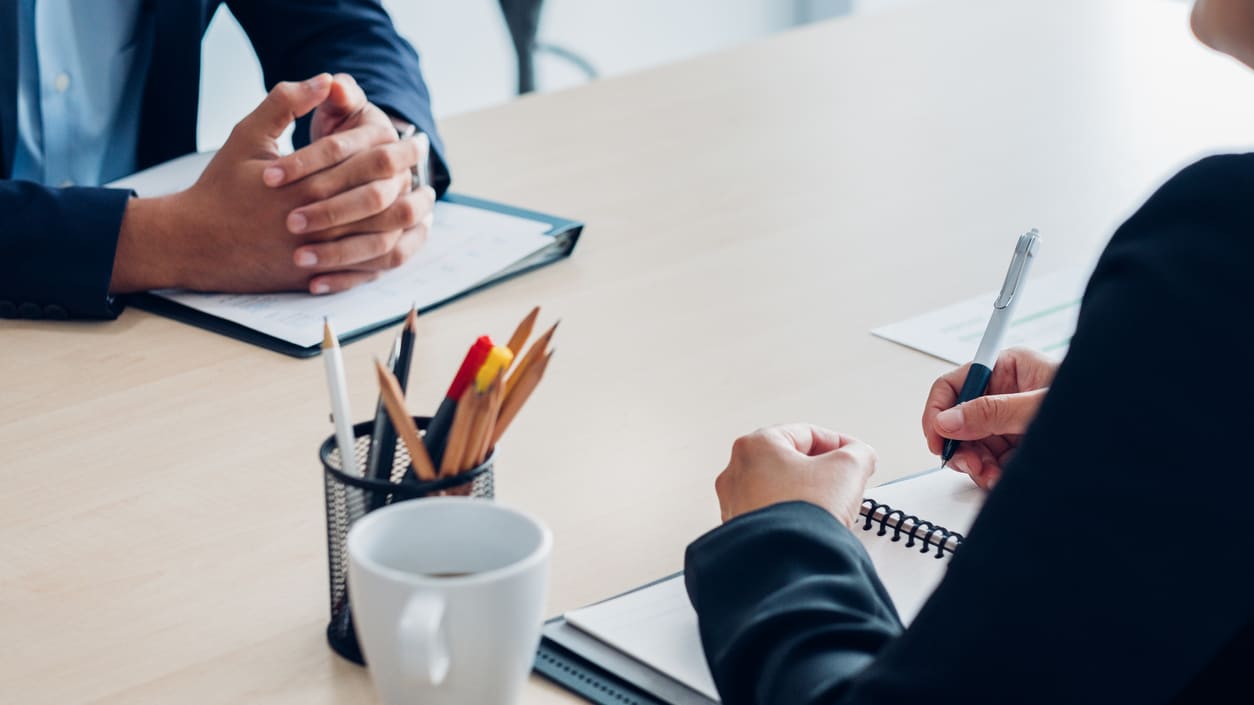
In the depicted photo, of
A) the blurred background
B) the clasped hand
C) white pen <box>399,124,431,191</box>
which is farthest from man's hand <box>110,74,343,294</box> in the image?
the blurred background

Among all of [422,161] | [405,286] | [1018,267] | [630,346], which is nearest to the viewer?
[1018,267]

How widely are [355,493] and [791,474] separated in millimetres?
244

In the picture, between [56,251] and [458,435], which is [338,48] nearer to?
[56,251]

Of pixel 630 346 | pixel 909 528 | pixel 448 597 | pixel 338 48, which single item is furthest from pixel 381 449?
pixel 338 48

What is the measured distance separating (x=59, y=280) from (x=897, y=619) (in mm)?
810

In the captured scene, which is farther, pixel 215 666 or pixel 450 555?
pixel 215 666

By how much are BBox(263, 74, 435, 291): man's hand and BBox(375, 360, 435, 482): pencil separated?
0.58 meters

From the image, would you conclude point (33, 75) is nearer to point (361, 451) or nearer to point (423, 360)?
point (423, 360)

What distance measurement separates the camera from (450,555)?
0.64 metres

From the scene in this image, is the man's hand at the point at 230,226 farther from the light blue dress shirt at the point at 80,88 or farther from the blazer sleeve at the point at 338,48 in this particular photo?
the light blue dress shirt at the point at 80,88

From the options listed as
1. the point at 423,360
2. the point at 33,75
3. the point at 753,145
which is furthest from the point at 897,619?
the point at 33,75

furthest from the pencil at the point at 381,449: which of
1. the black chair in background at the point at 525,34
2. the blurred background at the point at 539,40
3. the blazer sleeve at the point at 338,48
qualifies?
the black chair in background at the point at 525,34

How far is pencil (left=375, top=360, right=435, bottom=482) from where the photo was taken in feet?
2.11

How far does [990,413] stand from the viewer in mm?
906
